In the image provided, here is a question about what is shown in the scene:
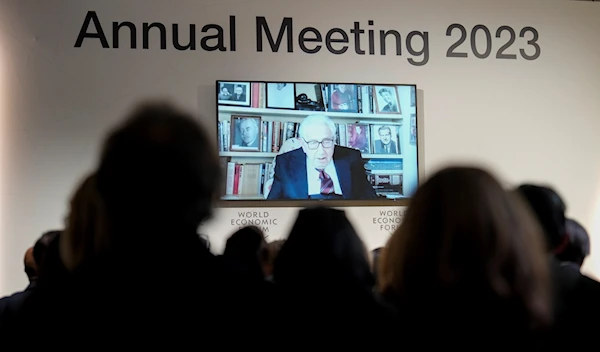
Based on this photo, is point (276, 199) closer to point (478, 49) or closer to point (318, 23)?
point (318, 23)

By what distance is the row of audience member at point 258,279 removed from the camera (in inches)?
44.0

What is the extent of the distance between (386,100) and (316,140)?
0.54 metres

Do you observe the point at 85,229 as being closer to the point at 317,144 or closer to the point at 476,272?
the point at 476,272

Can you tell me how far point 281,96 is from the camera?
13.4 ft

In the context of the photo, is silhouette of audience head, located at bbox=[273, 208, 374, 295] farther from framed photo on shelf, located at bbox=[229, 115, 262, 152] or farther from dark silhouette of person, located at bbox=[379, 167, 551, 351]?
framed photo on shelf, located at bbox=[229, 115, 262, 152]

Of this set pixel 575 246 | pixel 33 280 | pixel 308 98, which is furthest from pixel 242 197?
pixel 575 246

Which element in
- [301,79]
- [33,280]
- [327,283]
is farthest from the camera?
[301,79]

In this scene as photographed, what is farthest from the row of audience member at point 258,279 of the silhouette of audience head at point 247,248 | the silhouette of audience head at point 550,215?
the silhouette of audience head at point 247,248

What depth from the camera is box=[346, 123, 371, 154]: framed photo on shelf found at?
13.5ft

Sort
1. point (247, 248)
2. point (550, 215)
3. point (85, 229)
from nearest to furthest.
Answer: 1. point (85, 229)
2. point (550, 215)
3. point (247, 248)

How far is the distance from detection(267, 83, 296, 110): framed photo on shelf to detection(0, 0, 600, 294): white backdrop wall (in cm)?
14

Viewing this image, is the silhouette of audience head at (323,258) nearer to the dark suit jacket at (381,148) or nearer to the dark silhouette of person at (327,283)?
the dark silhouette of person at (327,283)

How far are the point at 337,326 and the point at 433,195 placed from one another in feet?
1.18

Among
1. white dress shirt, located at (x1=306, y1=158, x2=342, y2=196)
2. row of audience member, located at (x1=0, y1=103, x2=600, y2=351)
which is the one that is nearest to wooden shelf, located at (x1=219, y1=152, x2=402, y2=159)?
white dress shirt, located at (x1=306, y1=158, x2=342, y2=196)
